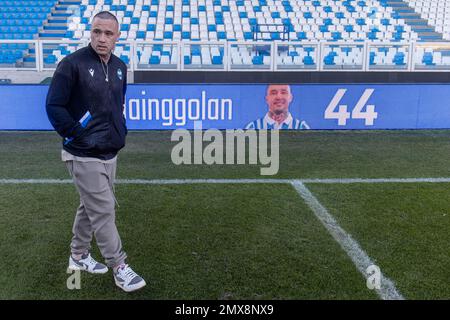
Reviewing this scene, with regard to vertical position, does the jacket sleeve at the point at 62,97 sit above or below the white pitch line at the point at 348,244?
above

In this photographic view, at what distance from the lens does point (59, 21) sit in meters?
19.8

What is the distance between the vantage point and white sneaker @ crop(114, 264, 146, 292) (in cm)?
338

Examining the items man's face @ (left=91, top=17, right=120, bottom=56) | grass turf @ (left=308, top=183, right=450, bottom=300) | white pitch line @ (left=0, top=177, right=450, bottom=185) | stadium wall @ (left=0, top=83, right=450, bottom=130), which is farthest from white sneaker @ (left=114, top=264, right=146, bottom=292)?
stadium wall @ (left=0, top=83, right=450, bottom=130)

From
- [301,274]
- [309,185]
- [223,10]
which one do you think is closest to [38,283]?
[301,274]

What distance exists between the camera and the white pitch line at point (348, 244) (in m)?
3.42

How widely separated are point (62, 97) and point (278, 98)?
654 centimetres

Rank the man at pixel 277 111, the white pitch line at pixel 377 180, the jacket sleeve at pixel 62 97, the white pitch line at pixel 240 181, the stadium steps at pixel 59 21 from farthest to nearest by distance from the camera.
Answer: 1. the stadium steps at pixel 59 21
2. the man at pixel 277 111
3. the white pitch line at pixel 377 180
4. the white pitch line at pixel 240 181
5. the jacket sleeve at pixel 62 97

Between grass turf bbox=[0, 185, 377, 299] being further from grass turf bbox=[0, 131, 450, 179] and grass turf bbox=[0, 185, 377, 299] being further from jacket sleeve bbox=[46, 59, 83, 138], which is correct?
jacket sleeve bbox=[46, 59, 83, 138]

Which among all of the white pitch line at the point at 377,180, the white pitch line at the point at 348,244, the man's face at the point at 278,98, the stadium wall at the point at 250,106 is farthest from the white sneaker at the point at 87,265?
the man's face at the point at 278,98

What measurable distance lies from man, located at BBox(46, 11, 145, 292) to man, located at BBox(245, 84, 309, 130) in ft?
19.9

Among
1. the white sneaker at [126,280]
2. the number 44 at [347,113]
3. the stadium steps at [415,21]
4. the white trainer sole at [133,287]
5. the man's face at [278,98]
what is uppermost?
the stadium steps at [415,21]

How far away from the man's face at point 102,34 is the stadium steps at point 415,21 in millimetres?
17291

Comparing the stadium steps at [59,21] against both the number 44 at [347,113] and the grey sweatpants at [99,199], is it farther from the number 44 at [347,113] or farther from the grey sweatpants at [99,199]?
the grey sweatpants at [99,199]

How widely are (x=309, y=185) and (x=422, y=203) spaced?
1268mm
